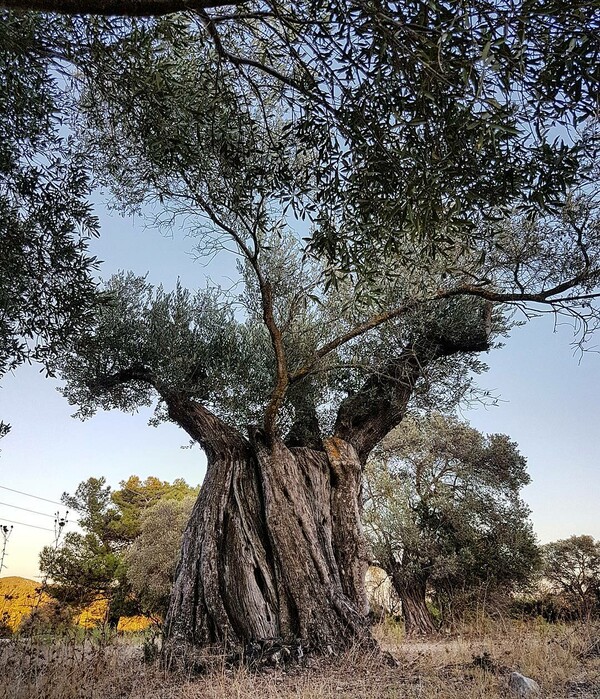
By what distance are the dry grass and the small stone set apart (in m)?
0.10

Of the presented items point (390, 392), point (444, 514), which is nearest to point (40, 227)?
point (390, 392)

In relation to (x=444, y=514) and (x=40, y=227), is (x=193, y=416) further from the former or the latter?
(x=444, y=514)

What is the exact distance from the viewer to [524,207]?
13.3 ft

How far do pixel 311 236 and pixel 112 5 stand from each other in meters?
2.16

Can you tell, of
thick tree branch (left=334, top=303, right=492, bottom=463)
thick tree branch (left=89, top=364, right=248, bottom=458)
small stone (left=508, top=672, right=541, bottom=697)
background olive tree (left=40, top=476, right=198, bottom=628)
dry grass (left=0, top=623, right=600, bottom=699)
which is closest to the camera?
dry grass (left=0, top=623, right=600, bottom=699)

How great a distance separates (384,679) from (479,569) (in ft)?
32.4

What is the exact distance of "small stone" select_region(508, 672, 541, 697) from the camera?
→ 4824 millimetres

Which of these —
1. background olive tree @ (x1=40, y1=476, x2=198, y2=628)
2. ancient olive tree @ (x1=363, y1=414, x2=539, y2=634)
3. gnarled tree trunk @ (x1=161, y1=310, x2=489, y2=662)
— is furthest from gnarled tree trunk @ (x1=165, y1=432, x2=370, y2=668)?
background olive tree @ (x1=40, y1=476, x2=198, y2=628)

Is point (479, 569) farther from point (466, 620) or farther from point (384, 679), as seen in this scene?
point (384, 679)

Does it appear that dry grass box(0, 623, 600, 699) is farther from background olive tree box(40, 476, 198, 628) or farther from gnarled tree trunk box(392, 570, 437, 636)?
background olive tree box(40, 476, 198, 628)

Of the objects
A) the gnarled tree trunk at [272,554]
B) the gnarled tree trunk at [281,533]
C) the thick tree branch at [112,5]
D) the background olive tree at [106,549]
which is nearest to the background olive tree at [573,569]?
the gnarled tree trunk at [281,533]

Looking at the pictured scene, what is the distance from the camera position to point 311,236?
436cm

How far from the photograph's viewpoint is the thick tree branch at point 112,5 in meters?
2.66

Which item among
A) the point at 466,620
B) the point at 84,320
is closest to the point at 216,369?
the point at 84,320
